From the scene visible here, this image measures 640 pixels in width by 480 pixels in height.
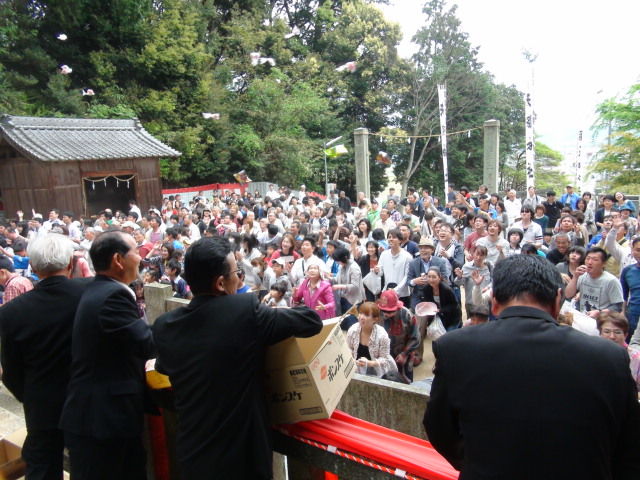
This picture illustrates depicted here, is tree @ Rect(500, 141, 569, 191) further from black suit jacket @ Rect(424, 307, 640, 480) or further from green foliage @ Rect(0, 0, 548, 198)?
black suit jacket @ Rect(424, 307, 640, 480)

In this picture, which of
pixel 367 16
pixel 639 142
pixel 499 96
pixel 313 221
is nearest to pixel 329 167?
pixel 367 16

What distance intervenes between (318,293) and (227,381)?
3.83 meters

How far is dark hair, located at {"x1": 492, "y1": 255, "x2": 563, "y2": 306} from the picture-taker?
1326 mm

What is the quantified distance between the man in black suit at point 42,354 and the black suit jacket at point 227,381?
2.80 ft

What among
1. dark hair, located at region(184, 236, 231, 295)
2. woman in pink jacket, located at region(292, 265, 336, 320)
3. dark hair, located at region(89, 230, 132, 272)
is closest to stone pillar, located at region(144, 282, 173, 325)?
woman in pink jacket, located at region(292, 265, 336, 320)

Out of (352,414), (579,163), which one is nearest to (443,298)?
(352,414)

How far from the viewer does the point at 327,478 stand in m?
1.93

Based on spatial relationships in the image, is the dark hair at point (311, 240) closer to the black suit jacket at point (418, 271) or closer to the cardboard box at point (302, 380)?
the black suit jacket at point (418, 271)

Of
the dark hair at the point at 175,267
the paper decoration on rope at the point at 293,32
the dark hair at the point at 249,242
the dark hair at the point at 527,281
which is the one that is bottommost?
the dark hair at the point at 175,267

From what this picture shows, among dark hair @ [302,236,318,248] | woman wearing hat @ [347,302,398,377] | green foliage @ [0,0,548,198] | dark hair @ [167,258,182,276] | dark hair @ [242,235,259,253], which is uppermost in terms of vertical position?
green foliage @ [0,0,548,198]

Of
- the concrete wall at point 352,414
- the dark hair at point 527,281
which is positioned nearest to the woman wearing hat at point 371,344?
the concrete wall at point 352,414

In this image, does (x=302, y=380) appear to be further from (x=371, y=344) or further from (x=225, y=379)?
(x=371, y=344)

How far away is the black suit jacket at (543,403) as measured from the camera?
1153 mm

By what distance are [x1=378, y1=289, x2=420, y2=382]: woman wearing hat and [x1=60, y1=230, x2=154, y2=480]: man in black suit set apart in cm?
318
